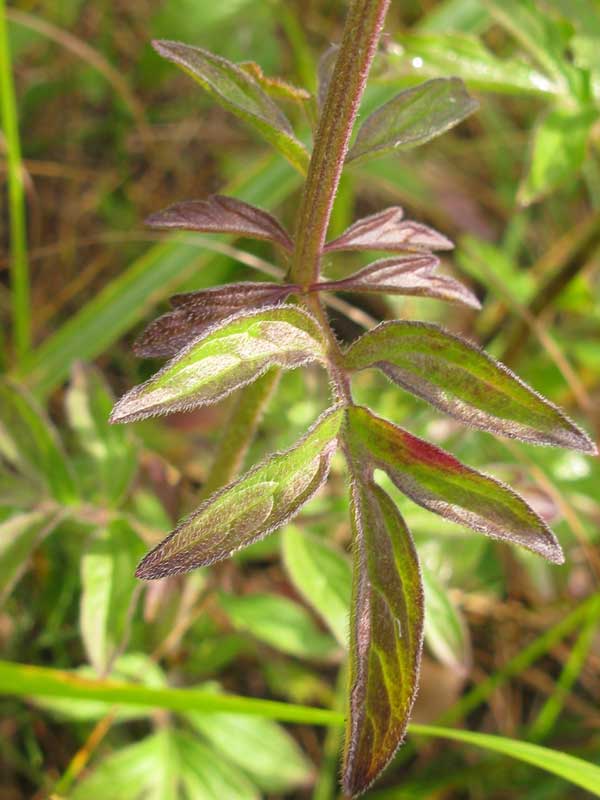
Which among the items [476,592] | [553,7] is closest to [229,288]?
[553,7]

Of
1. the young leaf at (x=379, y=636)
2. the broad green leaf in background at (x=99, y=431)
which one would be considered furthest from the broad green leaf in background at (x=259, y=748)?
the young leaf at (x=379, y=636)

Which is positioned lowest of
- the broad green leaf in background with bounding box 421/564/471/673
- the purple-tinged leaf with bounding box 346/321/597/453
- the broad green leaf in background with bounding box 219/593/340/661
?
the broad green leaf in background with bounding box 219/593/340/661

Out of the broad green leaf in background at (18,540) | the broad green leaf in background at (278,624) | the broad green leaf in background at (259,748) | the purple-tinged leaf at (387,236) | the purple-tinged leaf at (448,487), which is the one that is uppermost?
the purple-tinged leaf at (387,236)

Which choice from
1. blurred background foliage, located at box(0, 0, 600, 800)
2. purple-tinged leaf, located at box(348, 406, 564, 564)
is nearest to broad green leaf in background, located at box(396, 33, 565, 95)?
blurred background foliage, located at box(0, 0, 600, 800)

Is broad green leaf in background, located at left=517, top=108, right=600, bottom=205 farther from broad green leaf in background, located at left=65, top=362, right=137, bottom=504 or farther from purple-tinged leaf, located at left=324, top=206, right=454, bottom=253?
broad green leaf in background, located at left=65, top=362, right=137, bottom=504

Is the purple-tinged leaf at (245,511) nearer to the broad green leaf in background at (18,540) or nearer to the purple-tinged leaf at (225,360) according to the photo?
the purple-tinged leaf at (225,360)

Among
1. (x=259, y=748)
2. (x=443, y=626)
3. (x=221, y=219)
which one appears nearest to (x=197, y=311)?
(x=221, y=219)
